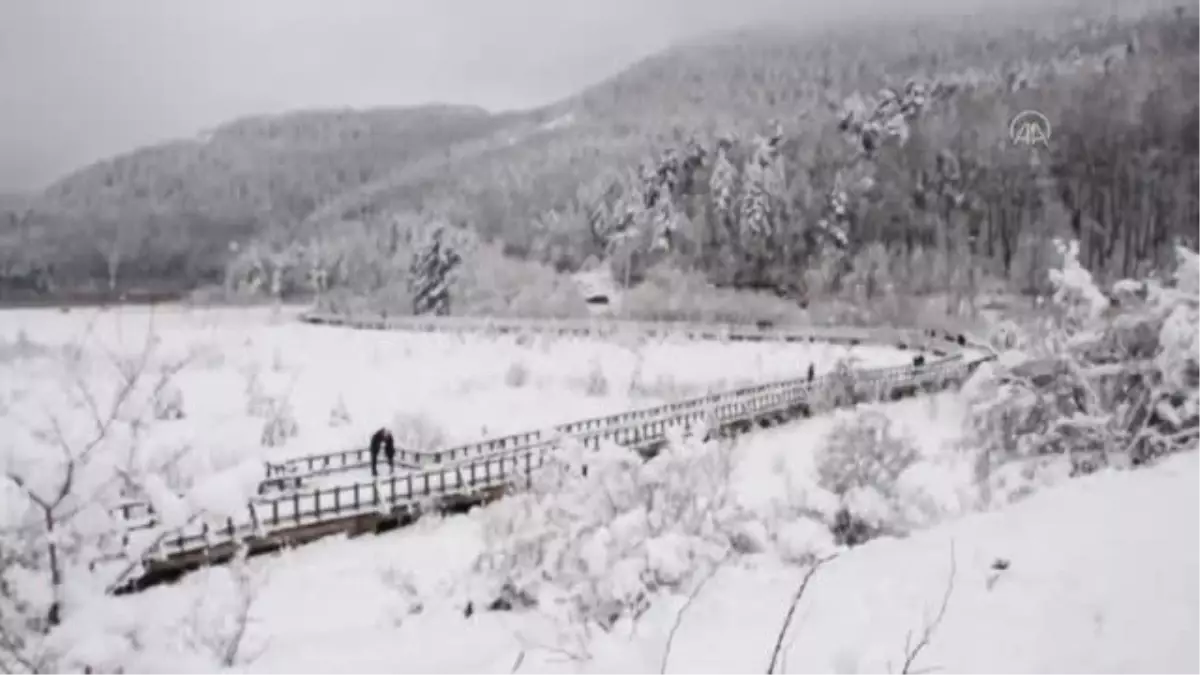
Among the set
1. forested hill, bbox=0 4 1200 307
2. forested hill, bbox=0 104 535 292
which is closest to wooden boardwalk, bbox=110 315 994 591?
forested hill, bbox=0 104 535 292

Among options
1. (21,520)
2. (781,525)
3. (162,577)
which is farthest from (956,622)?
(162,577)

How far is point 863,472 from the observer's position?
13.0 m

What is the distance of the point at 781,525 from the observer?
1020 cm

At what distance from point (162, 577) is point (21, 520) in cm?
635

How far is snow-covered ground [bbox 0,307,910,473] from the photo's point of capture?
9281 millimetres

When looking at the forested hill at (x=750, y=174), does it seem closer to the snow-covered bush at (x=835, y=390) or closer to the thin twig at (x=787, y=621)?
the thin twig at (x=787, y=621)

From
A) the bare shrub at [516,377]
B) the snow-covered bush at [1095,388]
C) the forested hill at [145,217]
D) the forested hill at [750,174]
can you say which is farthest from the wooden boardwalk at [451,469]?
the bare shrub at [516,377]

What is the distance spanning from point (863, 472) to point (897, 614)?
7101 millimetres

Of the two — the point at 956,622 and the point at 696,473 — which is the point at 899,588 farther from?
the point at 696,473

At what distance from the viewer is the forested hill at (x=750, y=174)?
14.9m

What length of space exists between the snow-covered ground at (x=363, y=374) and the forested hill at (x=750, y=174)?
1.30m

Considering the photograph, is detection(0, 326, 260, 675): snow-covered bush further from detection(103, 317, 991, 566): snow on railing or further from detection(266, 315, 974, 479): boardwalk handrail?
detection(266, 315, 974, 479): boardwalk handrail

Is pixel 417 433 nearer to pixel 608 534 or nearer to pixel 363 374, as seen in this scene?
pixel 363 374

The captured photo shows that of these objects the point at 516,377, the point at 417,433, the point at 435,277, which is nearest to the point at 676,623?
the point at 417,433
